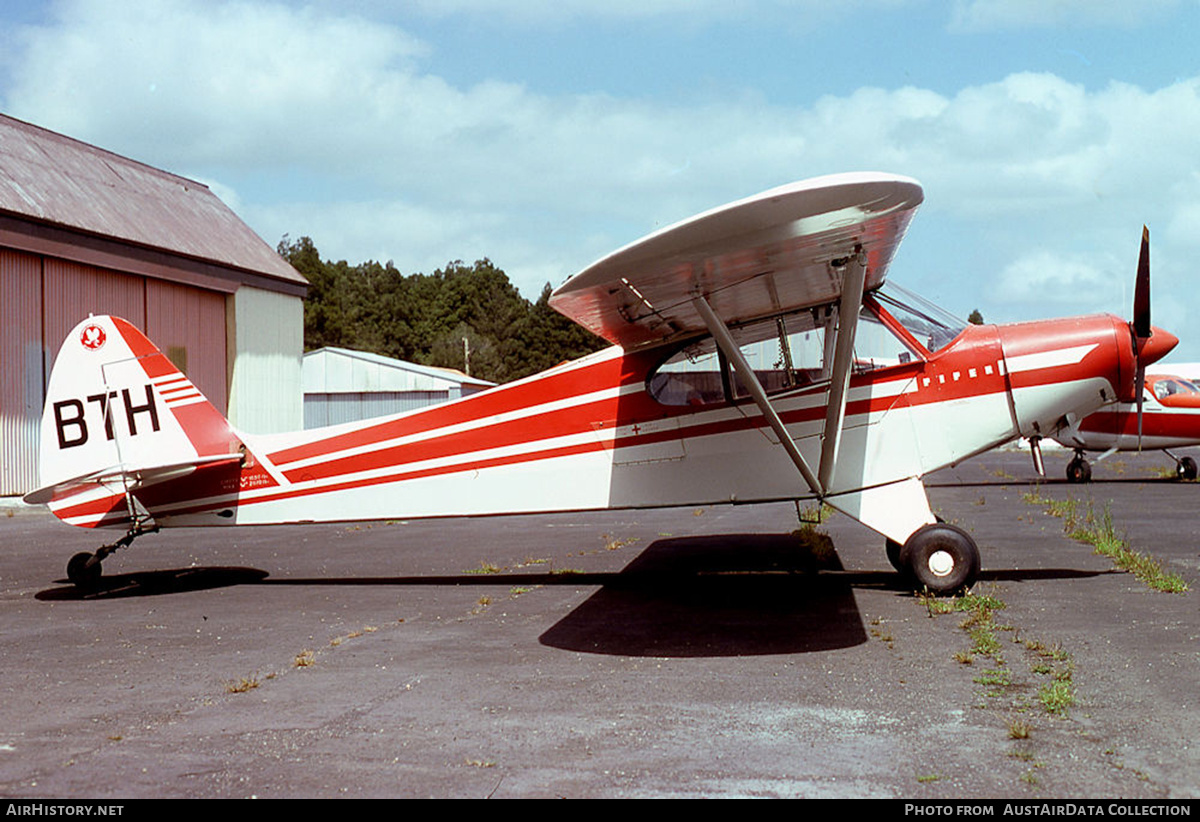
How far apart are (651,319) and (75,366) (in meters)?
5.65

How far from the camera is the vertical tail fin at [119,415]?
9914 millimetres

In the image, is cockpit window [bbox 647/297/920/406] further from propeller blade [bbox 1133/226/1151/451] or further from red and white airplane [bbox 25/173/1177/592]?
propeller blade [bbox 1133/226/1151/451]

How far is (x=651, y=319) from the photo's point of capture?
29.8ft

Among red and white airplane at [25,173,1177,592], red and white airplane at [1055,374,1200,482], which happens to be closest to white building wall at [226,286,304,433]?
red and white airplane at [25,173,1177,592]

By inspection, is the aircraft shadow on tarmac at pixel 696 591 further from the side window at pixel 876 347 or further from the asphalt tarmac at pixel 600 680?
the side window at pixel 876 347

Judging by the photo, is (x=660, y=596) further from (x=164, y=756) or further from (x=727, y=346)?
(x=164, y=756)

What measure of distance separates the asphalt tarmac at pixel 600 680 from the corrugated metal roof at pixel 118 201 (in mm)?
16122

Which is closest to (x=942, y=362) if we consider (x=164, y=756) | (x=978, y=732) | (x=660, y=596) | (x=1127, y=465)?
(x=660, y=596)

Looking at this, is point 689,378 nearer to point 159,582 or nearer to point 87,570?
point 159,582

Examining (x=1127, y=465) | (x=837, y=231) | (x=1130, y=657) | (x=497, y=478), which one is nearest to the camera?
(x=1130, y=657)

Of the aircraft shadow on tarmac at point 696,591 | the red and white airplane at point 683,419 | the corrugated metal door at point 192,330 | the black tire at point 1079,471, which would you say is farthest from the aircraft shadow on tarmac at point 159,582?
the black tire at point 1079,471

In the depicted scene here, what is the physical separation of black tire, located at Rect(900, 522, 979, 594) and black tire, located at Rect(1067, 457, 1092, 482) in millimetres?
19017

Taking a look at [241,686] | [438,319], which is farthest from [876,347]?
[438,319]

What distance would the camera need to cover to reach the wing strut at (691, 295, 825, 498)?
25.5 feet
